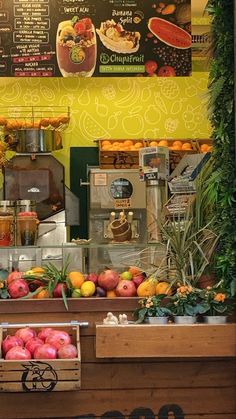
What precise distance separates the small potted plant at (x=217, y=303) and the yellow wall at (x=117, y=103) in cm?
477

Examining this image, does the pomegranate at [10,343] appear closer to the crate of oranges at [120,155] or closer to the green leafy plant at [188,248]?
the green leafy plant at [188,248]

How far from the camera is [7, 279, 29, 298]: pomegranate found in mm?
4301

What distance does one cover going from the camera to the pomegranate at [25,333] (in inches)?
159

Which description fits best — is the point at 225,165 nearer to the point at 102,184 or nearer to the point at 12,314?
the point at 12,314

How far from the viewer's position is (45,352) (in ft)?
12.7

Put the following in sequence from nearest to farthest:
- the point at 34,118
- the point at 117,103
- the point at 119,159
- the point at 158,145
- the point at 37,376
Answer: the point at 37,376 < the point at 119,159 < the point at 158,145 < the point at 34,118 < the point at 117,103

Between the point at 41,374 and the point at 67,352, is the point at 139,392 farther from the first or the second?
the point at 41,374

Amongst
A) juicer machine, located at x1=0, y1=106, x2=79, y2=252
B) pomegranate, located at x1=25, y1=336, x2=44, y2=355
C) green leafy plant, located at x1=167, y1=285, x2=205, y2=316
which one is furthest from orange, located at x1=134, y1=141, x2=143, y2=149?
pomegranate, located at x1=25, y1=336, x2=44, y2=355

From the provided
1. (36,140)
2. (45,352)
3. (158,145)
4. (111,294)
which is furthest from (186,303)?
(158,145)

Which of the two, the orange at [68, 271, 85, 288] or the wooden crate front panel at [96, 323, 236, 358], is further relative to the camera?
the orange at [68, 271, 85, 288]

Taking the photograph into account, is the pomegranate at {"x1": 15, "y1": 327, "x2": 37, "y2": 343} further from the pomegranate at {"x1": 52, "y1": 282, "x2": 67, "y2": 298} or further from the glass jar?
the glass jar

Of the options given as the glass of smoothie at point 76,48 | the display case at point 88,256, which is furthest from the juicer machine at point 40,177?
the display case at point 88,256

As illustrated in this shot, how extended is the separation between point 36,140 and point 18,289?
3.53m

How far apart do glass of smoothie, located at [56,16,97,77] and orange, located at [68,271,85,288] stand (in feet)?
9.24
